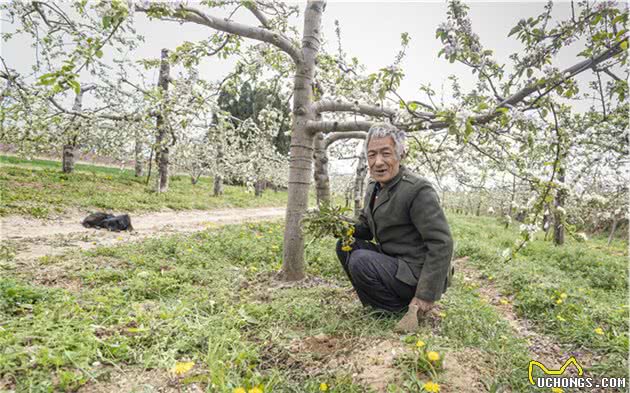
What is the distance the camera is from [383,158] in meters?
3.08

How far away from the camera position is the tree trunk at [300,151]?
15.2 feet

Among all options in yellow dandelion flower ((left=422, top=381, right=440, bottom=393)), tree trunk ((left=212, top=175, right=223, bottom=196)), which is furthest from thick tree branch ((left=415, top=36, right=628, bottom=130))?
tree trunk ((left=212, top=175, right=223, bottom=196))

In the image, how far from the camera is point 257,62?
5.89 m

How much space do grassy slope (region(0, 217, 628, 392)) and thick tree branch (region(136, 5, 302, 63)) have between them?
2752mm

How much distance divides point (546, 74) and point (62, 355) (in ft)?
12.2

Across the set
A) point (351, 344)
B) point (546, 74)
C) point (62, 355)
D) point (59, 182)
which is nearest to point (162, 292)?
point (62, 355)

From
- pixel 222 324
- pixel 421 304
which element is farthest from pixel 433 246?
pixel 222 324

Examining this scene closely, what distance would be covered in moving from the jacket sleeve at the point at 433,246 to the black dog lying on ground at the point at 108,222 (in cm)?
759

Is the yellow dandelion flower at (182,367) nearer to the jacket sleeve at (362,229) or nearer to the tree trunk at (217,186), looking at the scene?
the jacket sleeve at (362,229)

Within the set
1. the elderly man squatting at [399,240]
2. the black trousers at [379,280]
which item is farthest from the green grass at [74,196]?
the elderly man squatting at [399,240]

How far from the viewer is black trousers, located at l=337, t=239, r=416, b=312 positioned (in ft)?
10.2

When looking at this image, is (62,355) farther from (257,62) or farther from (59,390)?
(257,62)

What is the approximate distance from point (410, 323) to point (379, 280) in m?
0.45

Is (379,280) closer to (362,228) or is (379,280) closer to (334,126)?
(362,228)
